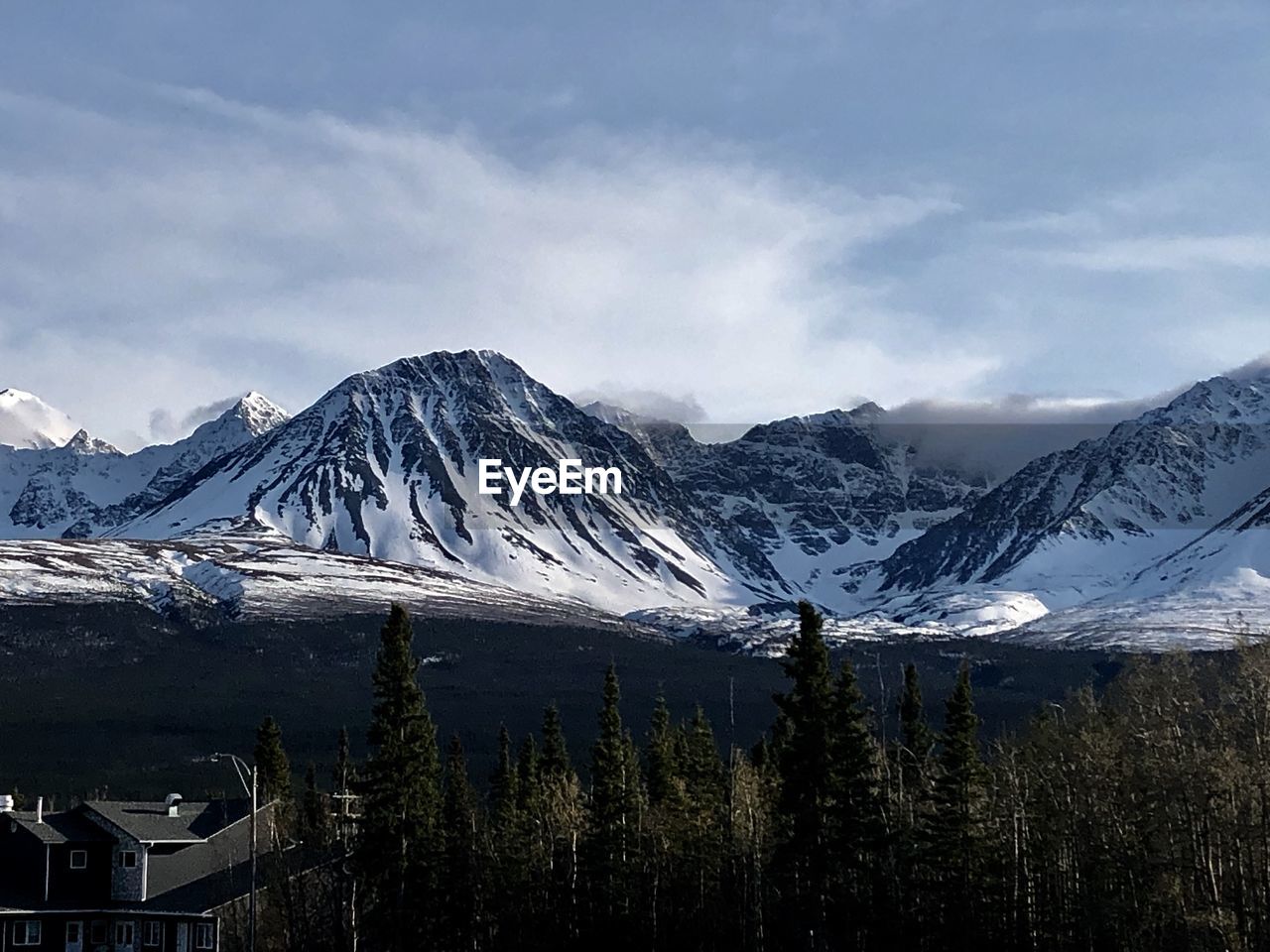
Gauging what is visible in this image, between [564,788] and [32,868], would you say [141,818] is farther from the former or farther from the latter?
[564,788]

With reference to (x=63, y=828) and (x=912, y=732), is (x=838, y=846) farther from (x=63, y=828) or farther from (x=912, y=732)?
(x=63, y=828)

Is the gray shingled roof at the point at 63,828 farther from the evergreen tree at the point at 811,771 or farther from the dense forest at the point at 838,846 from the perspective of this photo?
the evergreen tree at the point at 811,771

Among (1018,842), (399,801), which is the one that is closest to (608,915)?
(399,801)

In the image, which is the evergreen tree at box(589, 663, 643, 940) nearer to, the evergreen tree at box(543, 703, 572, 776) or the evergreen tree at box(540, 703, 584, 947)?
the evergreen tree at box(540, 703, 584, 947)

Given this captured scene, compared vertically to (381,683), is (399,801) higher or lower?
lower

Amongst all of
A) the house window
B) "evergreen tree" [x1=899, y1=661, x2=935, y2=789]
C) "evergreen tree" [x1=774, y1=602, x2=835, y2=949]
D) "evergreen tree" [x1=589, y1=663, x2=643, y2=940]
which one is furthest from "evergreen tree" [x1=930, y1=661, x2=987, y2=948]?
the house window

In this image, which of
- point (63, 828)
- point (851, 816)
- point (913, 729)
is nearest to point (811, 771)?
point (851, 816)
